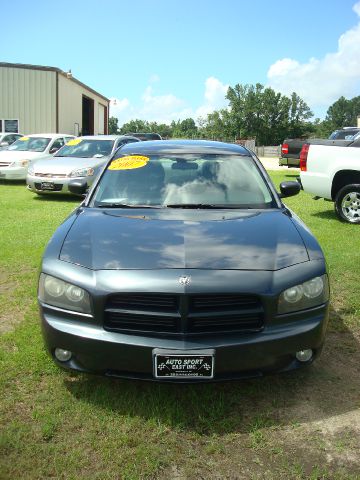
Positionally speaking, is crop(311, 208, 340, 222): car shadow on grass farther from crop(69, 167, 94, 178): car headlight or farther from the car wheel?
crop(69, 167, 94, 178): car headlight

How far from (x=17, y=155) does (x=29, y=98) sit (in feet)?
49.4

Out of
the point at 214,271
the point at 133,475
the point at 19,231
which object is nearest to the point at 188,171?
the point at 214,271

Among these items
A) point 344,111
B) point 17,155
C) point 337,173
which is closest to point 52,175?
point 17,155

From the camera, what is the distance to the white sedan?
46.4 ft

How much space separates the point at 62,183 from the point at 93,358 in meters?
8.70

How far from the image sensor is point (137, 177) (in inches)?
162

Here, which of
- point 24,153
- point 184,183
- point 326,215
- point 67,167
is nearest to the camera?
point 184,183

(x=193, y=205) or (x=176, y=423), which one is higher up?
(x=193, y=205)

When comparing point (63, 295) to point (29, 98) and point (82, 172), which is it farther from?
point (29, 98)

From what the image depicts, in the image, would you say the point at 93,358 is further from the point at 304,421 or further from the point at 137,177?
the point at 137,177

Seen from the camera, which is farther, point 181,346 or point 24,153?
point 24,153

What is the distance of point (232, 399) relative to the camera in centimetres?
298

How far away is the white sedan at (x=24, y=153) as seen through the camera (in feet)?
46.4

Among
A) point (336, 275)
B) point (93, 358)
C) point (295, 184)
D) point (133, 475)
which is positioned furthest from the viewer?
point (336, 275)
